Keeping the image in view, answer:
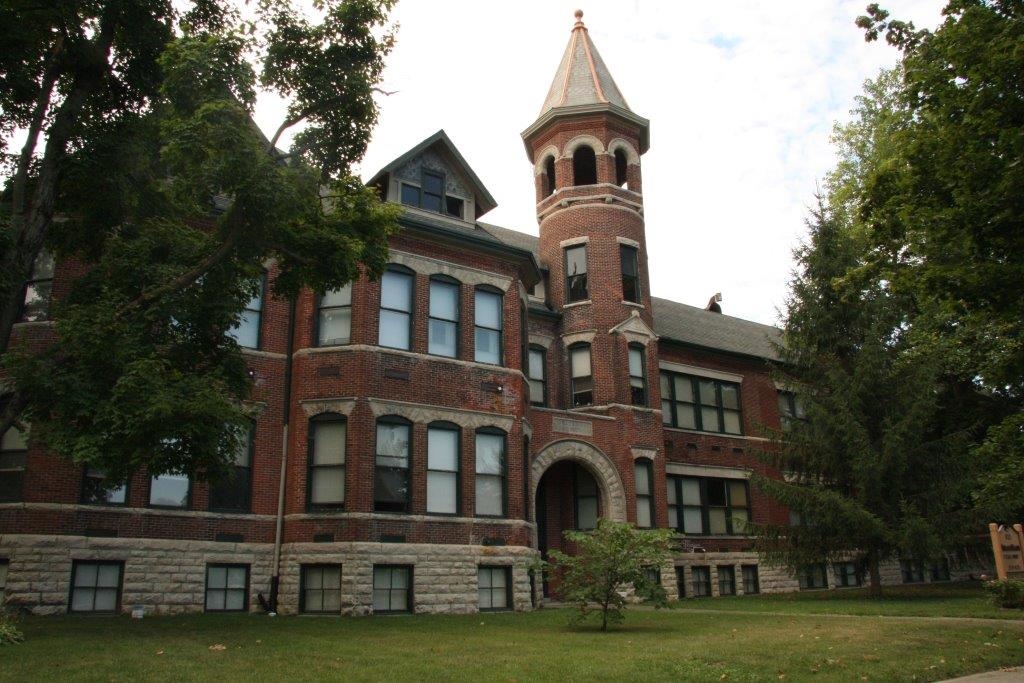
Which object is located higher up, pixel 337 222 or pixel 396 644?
pixel 337 222

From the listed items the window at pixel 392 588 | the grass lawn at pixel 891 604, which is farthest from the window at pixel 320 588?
the grass lawn at pixel 891 604

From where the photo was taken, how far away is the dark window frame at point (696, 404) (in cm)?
2975

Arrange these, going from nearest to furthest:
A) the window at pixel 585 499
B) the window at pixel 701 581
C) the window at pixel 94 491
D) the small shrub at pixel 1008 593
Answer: the small shrub at pixel 1008 593 < the window at pixel 94 491 < the window at pixel 585 499 < the window at pixel 701 581

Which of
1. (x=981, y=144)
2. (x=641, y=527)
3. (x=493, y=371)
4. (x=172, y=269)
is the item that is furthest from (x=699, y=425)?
(x=172, y=269)

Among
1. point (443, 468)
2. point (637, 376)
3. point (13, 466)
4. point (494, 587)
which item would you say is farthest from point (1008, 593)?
point (13, 466)

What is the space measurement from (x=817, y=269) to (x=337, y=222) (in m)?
16.2

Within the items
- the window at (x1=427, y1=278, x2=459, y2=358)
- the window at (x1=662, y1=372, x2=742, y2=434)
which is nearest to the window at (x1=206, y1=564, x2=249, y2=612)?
the window at (x1=427, y1=278, x2=459, y2=358)

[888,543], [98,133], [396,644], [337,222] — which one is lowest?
[396,644]

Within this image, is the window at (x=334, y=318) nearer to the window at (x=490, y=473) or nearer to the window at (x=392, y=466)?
the window at (x=392, y=466)

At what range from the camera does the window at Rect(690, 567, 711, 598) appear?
28078mm

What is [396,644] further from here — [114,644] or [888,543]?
[888,543]

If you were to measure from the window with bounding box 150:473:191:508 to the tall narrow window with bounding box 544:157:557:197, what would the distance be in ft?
51.5

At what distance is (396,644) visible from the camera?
484 inches

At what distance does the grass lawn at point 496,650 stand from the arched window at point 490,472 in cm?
512
